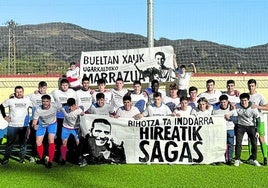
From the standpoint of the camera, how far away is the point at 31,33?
53.9ft

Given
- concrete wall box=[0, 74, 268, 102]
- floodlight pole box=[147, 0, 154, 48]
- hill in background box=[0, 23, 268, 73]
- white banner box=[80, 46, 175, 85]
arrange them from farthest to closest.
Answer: hill in background box=[0, 23, 268, 73], concrete wall box=[0, 74, 268, 102], floodlight pole box=[147, 0, 154, 48], white banner box=[80, 46, 175, 85]

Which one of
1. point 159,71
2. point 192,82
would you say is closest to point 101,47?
point 159,71

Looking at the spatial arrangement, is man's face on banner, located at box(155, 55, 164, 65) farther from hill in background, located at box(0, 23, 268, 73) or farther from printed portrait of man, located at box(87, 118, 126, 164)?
printed portrait of man, located at box(87, 118, 126, 164)

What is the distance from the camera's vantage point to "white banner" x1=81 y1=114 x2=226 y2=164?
374 inches

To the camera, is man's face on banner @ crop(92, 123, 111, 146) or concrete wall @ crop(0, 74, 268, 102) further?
concrete wall @ crop(0, 74, 268, 102)

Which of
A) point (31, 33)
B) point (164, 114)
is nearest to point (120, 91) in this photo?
point (164, 114)

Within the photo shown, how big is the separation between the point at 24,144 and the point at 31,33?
7342mm

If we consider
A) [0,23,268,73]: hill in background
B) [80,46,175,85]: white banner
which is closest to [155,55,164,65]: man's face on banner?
[80,46,175,85]: white banner

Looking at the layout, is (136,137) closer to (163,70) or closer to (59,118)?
(59,118)

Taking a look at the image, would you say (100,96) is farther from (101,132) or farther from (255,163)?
(255,163)

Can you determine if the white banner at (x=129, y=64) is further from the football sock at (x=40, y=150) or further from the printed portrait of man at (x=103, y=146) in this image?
the football sock at (x=40, y=150)

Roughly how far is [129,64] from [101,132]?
4.02 metres

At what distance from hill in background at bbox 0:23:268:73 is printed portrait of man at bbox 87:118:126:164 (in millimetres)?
5071

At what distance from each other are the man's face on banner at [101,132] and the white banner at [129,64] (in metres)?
3.47
